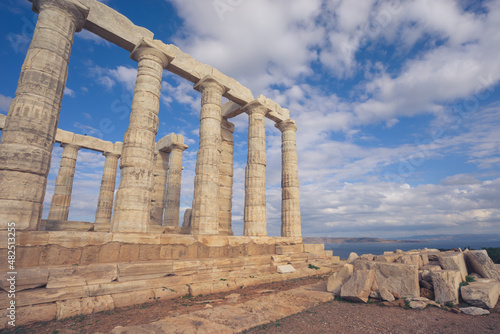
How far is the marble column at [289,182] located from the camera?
16.4m

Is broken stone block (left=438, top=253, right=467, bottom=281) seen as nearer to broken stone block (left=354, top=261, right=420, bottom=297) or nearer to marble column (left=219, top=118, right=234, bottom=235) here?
broken stone block (left=354, top=261, right=420, bottom=297)

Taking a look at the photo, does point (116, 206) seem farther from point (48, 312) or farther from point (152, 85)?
point (152, 85)

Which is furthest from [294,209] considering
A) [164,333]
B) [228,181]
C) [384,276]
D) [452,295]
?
[164,333]

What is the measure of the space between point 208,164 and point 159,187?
29.7ft

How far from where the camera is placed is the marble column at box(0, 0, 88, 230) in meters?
7.12

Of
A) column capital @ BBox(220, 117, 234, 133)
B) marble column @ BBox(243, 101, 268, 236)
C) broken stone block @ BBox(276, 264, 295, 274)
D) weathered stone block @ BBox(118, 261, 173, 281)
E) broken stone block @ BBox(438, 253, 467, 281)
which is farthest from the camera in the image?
column capital @ BBox(220, 117, 234, 133)

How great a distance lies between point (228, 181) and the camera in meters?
16.7

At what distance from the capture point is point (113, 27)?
10.5 meters

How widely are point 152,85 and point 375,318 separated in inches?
439

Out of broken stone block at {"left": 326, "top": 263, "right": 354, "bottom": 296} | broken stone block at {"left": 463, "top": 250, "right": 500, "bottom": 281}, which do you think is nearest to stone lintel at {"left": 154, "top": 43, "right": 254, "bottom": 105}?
broken stone block at {"left": 326, "top": 263, "right": 354, "bottom": 296}

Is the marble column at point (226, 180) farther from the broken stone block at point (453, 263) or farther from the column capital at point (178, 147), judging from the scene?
the broken stone block at point (453, 263)

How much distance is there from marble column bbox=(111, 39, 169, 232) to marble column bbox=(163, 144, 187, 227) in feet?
29.6

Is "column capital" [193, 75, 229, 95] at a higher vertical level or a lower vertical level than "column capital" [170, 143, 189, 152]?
higher

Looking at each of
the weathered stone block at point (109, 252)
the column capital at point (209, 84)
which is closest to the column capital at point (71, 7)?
the column capital at point (209, 84)
